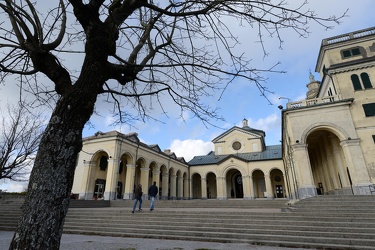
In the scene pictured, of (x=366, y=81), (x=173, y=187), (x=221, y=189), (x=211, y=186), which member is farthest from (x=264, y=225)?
(x=211, y=186)

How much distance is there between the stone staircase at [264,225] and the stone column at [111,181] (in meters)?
10.4

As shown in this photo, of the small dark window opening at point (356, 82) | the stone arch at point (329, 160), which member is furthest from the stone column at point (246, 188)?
the small dark window opening at point (356, 82)

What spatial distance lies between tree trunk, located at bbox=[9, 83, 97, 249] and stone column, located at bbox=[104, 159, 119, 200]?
21102 millimetres

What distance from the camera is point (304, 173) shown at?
1408cm

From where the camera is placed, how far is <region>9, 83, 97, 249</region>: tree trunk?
2191 millimetres

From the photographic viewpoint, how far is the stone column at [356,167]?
13.0 metres

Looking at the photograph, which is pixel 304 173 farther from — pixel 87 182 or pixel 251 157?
pixel 87 182

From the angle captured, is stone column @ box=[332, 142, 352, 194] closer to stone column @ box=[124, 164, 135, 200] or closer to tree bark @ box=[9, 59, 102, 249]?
tree bark @ box=[9, 59, 102, 249]

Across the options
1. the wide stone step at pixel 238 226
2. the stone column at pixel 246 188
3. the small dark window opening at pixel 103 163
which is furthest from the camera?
the stone column at pixel 246 188

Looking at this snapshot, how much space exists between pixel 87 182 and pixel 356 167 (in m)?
24.9

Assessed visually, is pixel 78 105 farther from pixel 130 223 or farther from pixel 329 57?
pixel 329 57

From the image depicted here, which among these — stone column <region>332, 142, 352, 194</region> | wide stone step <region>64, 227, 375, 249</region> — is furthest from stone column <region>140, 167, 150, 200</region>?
stone column <region>332, 142, 352, 194</region>

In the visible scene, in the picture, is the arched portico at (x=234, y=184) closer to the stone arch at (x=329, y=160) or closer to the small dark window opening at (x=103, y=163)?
the stone arch at (x=329, y=160)

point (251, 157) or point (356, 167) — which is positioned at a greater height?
point (251, 157)
